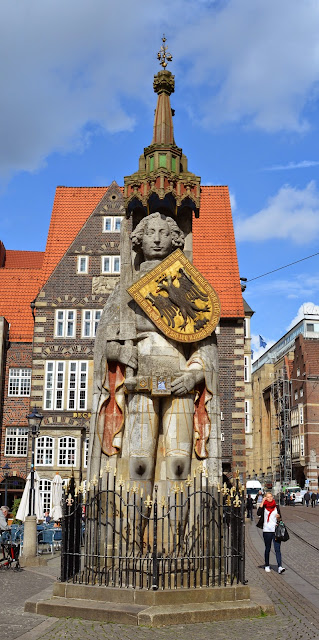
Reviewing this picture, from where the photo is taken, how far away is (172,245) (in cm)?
942

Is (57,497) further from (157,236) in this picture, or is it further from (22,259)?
(22,259)

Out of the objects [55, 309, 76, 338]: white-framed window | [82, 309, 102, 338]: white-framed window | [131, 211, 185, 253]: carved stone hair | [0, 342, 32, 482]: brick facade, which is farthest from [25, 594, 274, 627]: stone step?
[0, 342, 32, 482]: brick facade

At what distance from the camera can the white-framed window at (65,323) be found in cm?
3031

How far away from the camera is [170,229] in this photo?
9.40 meters

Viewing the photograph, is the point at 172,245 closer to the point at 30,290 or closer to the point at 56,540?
the point at 56,540

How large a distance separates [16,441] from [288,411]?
41.4 m

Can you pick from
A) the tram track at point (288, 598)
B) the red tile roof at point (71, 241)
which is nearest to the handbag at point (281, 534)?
the tram track at point (288, 598)

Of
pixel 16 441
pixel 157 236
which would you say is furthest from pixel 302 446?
pixel 157 236

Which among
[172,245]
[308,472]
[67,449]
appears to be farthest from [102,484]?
[308,472]

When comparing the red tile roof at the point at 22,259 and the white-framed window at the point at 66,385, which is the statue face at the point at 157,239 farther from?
the red tile roof at the point at 22,259

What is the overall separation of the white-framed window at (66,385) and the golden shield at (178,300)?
2094 cm

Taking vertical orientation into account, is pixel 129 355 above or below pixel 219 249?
below

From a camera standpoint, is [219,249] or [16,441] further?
[219,249]

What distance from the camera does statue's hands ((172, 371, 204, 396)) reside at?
8.66 meters
